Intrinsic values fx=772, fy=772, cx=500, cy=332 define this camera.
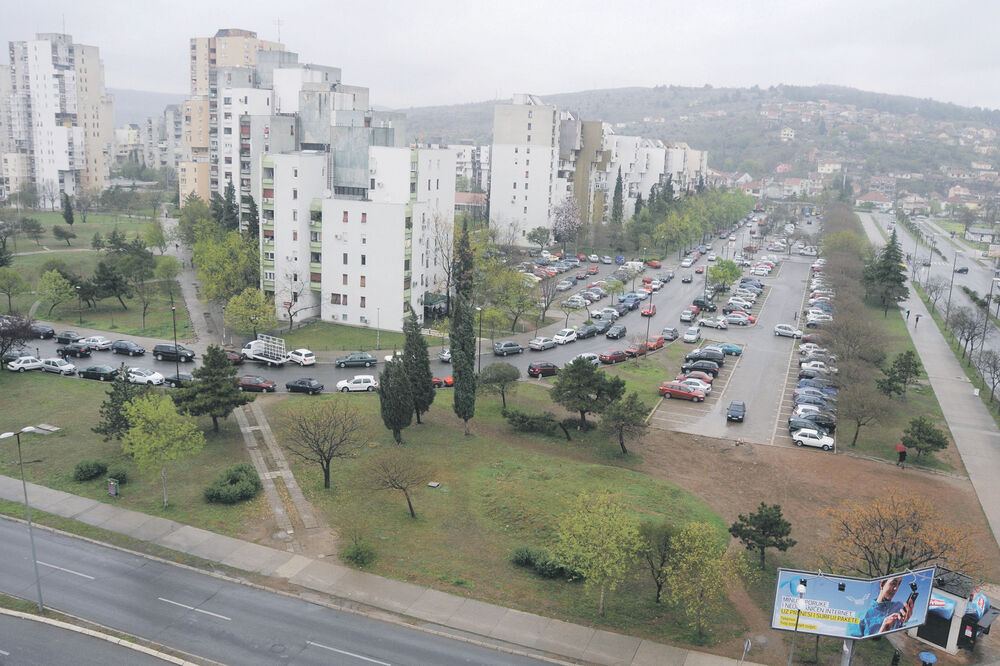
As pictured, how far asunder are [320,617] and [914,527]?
789 inches

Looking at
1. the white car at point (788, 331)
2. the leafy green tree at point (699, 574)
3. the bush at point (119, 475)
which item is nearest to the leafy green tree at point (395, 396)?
the bush at point (119, 475)

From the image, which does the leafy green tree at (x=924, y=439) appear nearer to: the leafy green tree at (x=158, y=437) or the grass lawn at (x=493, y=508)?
the grass lawn at (x=493, y=508)

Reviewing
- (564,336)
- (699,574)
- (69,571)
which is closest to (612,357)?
(564,336)

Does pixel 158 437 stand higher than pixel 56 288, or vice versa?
pixel 56 288

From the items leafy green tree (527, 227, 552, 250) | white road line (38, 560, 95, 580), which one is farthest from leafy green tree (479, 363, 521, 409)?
leafy green tree (527, 227, 552, 250)

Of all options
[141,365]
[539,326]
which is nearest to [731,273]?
[539,326]

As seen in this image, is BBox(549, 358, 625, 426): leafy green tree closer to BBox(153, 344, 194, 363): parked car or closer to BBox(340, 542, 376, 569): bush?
BBox(340, 542, 376, 569): bush

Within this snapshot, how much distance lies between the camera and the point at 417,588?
1077 inches

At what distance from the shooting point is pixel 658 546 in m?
26.2

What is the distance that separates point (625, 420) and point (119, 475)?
24124 mm

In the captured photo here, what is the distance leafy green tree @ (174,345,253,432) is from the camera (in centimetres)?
3950

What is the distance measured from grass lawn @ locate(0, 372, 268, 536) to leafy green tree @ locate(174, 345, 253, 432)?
5.35 ft

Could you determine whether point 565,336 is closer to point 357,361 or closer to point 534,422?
point 357,361

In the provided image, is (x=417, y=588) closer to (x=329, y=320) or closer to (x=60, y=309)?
(x=329, y=320)
